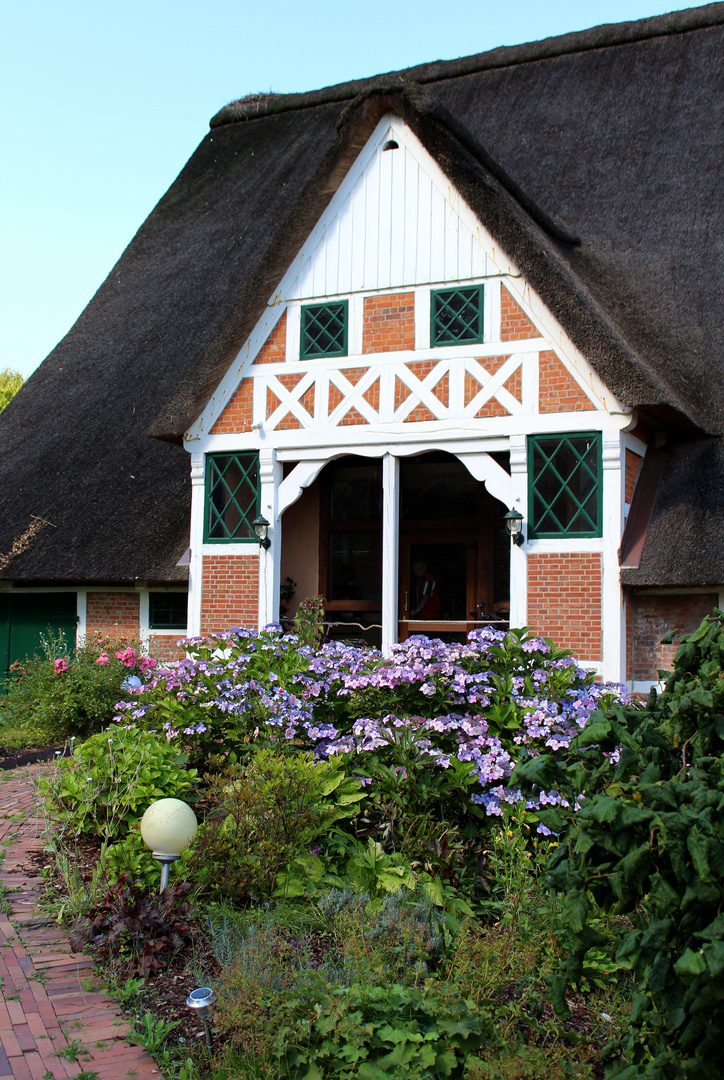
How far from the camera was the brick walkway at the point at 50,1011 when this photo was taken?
349cm

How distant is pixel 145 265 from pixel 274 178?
8.95 feet

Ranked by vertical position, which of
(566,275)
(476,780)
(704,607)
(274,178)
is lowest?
(476,780)

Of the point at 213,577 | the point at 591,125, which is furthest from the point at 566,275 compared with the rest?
the point at 591,125

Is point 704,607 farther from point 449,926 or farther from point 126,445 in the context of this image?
point 126,445

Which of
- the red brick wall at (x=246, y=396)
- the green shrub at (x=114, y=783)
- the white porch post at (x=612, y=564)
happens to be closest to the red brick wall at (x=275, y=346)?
the red brick wall at (x=246, y=396)

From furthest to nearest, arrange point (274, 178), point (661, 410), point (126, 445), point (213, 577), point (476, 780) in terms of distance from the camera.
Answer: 1. point (274, 178)
2. point (126, 445)
3. point (213, 577)
4. point (661, 410)
5. point (476, 780)

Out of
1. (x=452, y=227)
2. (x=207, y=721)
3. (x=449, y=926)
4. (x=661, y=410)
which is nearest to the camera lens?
(x=449, y=926)

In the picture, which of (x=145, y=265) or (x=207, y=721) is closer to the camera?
(x=207, y=721)

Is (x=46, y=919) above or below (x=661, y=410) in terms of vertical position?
below

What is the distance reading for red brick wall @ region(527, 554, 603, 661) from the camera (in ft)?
28.6

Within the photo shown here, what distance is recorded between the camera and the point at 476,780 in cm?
527

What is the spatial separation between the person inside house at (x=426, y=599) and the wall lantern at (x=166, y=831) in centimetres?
783

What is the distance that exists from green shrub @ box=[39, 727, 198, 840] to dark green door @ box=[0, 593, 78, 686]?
698 cm

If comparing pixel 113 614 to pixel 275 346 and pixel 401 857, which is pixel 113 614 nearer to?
pixel 275 346
